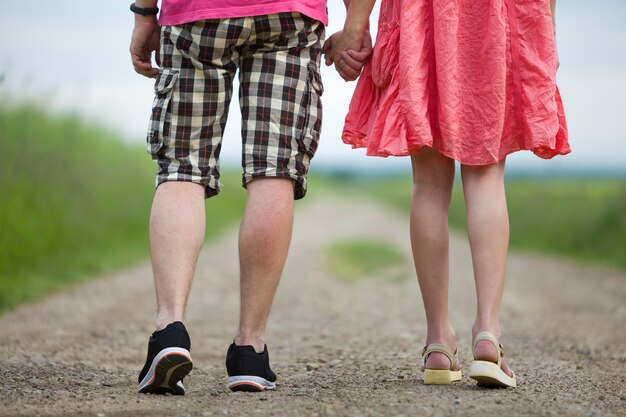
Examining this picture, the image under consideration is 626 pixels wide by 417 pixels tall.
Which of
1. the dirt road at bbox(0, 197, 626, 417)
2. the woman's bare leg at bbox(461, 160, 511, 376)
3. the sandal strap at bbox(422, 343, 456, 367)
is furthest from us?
the sandal strap at bbox(422, 343, 456, 367)

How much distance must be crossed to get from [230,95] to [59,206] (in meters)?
4.44

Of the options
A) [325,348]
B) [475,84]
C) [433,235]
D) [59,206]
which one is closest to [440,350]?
[433,235]

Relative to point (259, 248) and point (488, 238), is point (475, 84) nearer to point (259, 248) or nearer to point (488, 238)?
point (488, 238)

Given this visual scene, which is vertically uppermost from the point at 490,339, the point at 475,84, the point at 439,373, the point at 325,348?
the point at 475,84

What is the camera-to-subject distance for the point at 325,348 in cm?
349

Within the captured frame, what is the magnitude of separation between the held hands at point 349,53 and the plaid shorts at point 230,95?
30 centimetres

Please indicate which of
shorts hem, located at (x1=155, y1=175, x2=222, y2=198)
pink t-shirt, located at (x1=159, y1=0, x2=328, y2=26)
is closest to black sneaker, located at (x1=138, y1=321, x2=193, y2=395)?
shorts hem, located at (x1=155, y1=175, x2=222, y2=198)

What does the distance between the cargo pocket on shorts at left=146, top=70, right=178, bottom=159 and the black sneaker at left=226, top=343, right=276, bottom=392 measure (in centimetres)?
61

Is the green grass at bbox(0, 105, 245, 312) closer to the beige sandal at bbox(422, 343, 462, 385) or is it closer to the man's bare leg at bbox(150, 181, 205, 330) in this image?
the man's bare leg at bbox(150, 181, 205, 330)

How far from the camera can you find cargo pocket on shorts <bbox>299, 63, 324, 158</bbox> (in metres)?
2.38

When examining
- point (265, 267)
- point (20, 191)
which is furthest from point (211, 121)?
point (20, 191)

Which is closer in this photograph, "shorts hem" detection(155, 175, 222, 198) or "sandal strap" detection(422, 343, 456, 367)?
"shorts hem" detection(155, 175, 222, 198)

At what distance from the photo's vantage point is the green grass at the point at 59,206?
5.35 metres

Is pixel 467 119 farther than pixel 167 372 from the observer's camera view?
Yes
